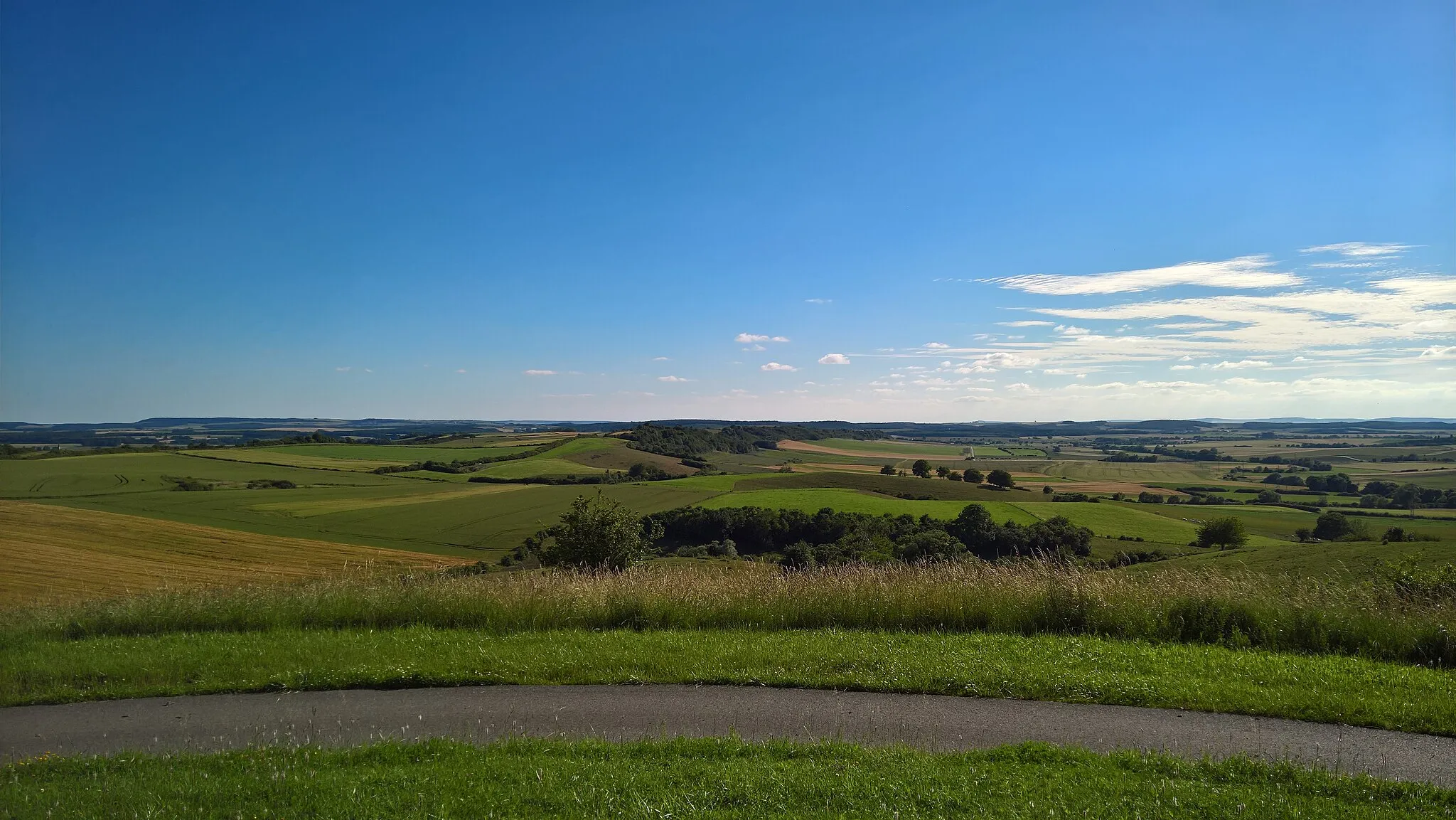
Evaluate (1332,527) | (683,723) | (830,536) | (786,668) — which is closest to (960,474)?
(830,536)

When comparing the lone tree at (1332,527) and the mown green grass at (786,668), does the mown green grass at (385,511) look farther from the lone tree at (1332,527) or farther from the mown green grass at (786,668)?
the lone tree at (1332,527)

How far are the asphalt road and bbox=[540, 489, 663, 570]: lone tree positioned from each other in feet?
45.3

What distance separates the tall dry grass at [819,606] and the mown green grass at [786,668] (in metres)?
0.73

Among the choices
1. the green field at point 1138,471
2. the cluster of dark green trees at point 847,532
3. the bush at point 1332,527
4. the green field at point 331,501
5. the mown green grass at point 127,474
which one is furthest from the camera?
the green field at point 1138,471

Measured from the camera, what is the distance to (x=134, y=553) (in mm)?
33594

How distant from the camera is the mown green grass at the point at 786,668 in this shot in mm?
7852

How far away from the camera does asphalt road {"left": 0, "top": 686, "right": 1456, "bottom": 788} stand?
6.70m

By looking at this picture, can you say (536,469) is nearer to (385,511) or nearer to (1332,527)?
(385,511)

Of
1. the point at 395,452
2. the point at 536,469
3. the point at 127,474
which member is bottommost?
the point at 536,469

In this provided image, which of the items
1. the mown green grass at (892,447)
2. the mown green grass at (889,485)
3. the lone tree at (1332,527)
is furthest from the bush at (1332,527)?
the mown green grass at (892,447)

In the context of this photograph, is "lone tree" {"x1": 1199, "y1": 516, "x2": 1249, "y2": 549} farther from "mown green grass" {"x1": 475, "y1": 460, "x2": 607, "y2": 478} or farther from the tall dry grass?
"mown green grass" {"x1": 475, "y1": 460, "x2": 607, "y2": 478}

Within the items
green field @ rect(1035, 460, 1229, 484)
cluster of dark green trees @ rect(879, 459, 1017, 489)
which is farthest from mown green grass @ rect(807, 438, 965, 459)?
cluster of dark green trees @ rect(879, 459, 1017, 489)

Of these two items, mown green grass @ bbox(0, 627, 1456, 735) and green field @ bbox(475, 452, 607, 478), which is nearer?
mown green grass @ bbox(0, 627, 1456, 735)

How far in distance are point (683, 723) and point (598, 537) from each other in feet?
52.1
